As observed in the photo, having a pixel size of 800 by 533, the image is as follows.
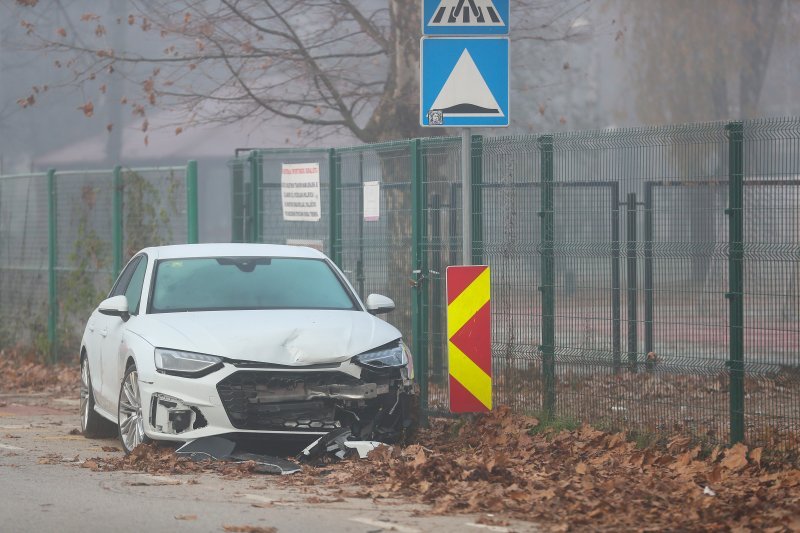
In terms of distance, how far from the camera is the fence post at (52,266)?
19.5 m

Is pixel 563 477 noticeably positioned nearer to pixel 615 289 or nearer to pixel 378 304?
pixel 615 289

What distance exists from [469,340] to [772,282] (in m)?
2.45

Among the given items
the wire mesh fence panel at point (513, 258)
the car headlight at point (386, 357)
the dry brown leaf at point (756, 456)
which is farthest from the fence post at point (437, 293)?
the dry brown leaf at point (756, 456)

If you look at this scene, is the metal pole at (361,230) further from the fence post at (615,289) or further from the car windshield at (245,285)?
the fence post at (615,289)

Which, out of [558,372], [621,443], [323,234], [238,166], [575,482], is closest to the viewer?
[575,482]

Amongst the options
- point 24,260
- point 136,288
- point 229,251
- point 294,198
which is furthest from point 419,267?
point 24,260

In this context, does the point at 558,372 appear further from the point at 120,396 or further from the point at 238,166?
the point at 238,166

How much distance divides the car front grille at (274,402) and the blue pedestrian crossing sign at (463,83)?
2.11 meters

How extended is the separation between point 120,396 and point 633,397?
12.0ft

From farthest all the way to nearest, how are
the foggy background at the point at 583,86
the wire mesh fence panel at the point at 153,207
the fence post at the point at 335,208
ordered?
the foggy background at the point at 583,86, the wire mesh fence panel at the point at 153,207, the fence post at the point at 335,208

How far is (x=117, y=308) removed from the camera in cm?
1116

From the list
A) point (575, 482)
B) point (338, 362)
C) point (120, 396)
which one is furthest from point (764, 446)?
point (120, 396)

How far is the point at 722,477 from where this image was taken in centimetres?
910

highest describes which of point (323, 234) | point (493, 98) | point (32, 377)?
point (493, 98)
